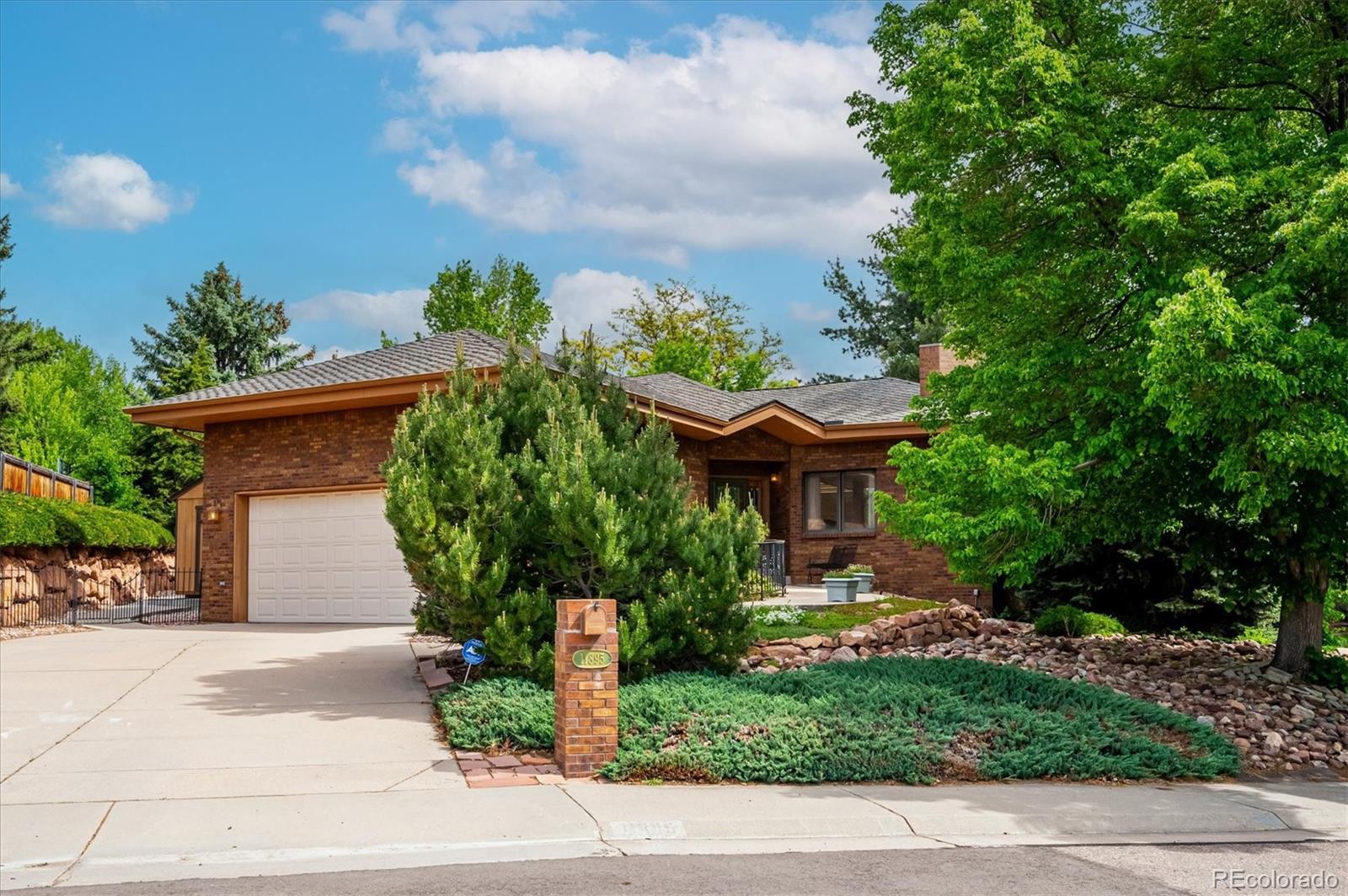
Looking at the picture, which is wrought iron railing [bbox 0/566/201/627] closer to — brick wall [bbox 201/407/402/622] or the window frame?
brick wall [bbox 201/407/402/622]

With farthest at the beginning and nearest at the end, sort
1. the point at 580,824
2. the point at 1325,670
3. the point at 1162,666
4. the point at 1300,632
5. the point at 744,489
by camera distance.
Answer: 1. the point at 744,489
2. the point at 1162,666
3. the point at 1300,632
4. the point at 1325,670
5. the point at 580,824

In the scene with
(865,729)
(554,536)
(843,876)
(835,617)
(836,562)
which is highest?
(554,536)

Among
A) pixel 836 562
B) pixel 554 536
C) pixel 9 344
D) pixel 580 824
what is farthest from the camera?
pixel 9 344

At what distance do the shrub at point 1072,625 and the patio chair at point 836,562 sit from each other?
7.03 metres

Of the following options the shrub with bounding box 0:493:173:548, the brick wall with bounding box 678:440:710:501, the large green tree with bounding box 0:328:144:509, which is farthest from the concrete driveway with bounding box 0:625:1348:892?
the large green tree with bounding box 0:328:144:509

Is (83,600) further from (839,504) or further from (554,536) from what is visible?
(554,536)

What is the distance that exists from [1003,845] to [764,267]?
3047 centimetres

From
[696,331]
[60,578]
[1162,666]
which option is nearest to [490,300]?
[696,331]

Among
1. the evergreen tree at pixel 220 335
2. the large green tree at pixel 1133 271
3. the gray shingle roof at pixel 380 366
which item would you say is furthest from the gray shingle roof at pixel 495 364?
the evergreen tree at pixel 220 335

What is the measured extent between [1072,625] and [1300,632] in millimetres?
3014

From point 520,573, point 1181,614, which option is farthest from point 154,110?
point 1181,614

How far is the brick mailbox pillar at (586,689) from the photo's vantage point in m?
8.22

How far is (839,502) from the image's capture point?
908 inches

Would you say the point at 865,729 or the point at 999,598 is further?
the point at 999,598
